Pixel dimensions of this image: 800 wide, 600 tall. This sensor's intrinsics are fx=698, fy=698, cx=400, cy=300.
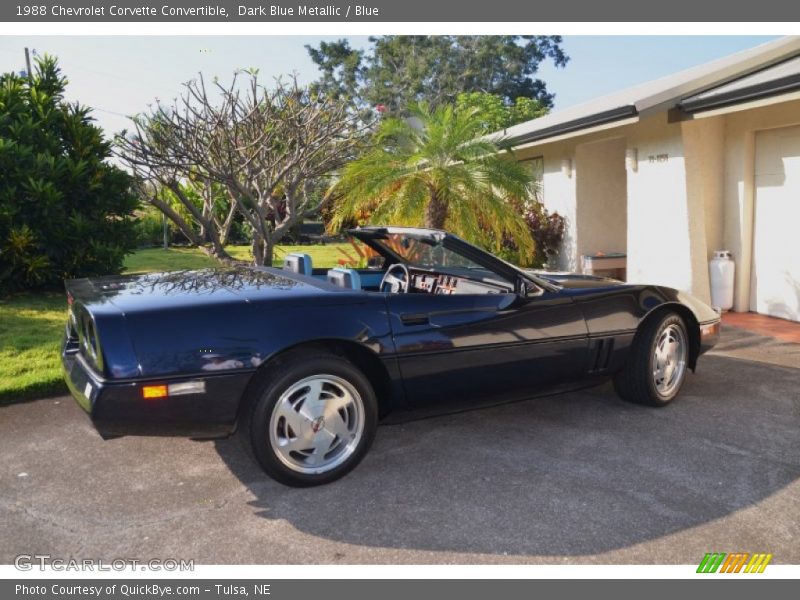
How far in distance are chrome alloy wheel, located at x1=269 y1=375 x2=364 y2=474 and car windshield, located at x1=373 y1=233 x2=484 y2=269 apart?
122 centimetres

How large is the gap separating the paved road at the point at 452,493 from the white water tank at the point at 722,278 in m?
4.11

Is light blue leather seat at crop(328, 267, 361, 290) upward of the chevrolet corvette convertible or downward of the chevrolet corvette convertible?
upward

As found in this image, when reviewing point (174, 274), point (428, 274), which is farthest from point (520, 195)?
point (174, 274)

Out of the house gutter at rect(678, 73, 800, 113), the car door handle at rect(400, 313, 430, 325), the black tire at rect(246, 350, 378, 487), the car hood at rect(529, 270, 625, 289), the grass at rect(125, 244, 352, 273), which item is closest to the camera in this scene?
the black tire at rect(246, 350, 378, 487)

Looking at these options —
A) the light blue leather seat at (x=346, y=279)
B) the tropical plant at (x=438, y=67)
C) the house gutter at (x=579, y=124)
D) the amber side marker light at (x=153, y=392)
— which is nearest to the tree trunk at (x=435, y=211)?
the house gutter at (x=579, y=124)

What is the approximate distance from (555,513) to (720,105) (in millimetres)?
6015

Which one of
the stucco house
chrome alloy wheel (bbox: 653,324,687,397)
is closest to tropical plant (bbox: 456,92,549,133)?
the stucco house

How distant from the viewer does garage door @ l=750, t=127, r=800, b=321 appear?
7.92 metres

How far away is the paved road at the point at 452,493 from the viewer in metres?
3.00

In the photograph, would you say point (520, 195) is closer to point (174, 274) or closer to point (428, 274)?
point (428, 274)

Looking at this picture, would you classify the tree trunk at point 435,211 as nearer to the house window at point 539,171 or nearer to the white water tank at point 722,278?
the house window at point 539,171

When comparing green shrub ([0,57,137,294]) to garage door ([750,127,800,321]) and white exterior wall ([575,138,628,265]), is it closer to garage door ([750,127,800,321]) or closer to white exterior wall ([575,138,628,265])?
white exterior wall ([575,138,628,265])

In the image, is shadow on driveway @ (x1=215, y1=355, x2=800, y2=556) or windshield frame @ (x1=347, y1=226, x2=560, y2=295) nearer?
shadow on driveway @ (x1=215, y1=355, x2=800, y2=556)

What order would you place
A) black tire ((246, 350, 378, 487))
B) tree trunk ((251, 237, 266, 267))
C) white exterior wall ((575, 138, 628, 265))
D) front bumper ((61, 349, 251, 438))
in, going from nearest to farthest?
front bumper ((61, 349, 251, 438))
black tire ((246, 350, 378, 487))
tree trunk ((251, 237, 266, 267))
white exterior wall ((575, 138, 628, 265))
